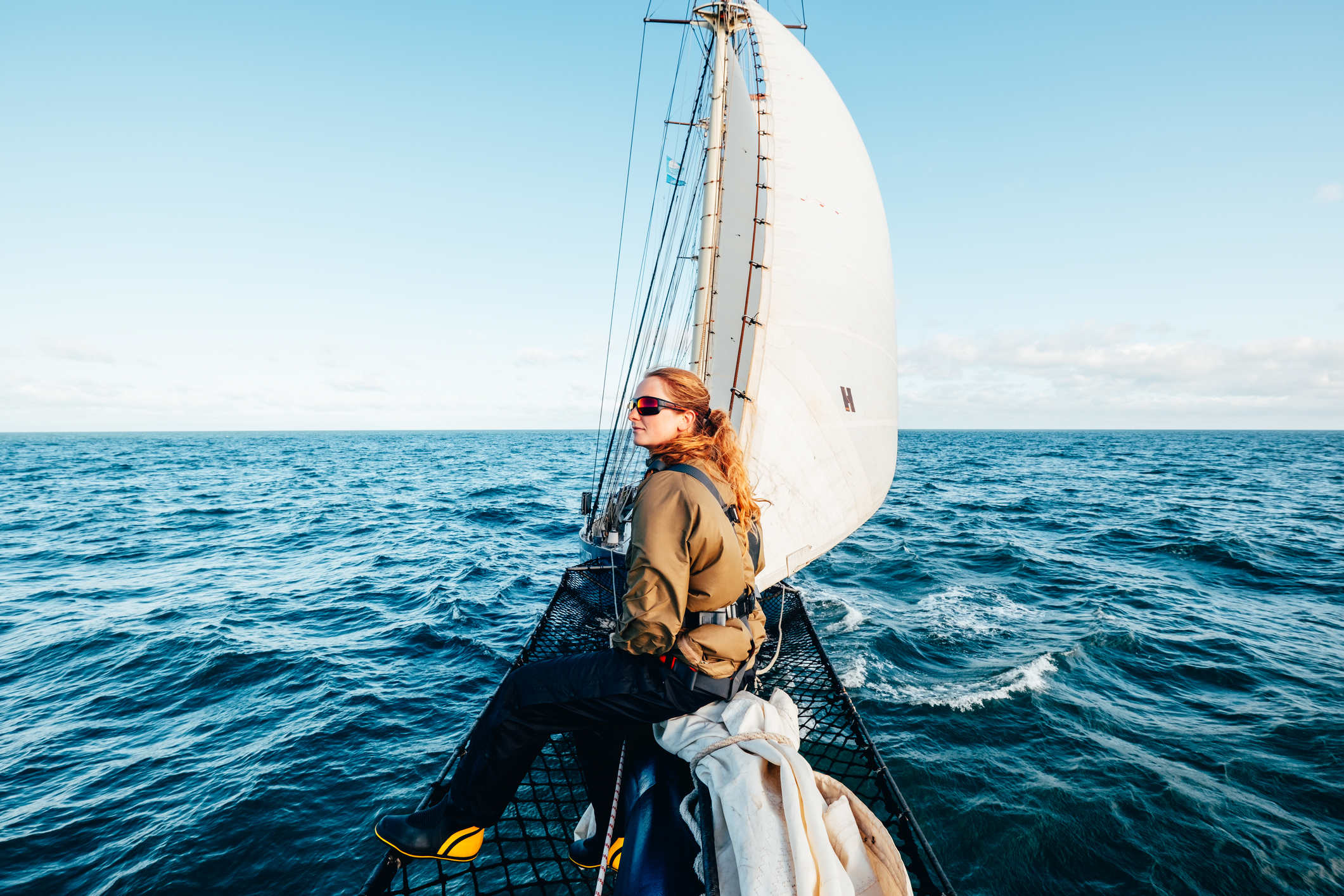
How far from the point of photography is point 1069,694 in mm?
7539

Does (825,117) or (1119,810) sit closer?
(1119,810)

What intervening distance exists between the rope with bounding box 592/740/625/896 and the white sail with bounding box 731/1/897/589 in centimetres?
245

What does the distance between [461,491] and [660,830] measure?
31141 millimetres

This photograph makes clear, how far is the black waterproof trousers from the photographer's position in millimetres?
2619

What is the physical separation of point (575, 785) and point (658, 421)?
409cm

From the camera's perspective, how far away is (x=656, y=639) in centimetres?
246

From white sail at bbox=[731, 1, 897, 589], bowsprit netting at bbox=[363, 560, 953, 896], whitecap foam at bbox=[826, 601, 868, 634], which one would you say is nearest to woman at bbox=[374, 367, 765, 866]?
bowsprit netting at bbox=[363, 560, 953, 896]

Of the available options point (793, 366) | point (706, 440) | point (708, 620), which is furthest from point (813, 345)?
point (708, 620)

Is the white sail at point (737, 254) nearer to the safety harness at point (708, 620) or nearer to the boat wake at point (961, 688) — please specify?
the safety harness at point (708, 620)

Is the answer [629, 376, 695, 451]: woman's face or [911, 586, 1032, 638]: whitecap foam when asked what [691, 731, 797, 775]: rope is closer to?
[629, 376, 695, 451]: woman's face

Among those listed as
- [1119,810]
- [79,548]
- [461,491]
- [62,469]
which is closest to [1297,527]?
[1119,810]

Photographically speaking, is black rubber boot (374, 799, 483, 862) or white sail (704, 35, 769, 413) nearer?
black rubber boot (374, 799, 483, 862)

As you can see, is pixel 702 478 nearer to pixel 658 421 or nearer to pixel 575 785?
pixel 658 421

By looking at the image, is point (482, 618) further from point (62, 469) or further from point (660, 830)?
point (62, 469)
